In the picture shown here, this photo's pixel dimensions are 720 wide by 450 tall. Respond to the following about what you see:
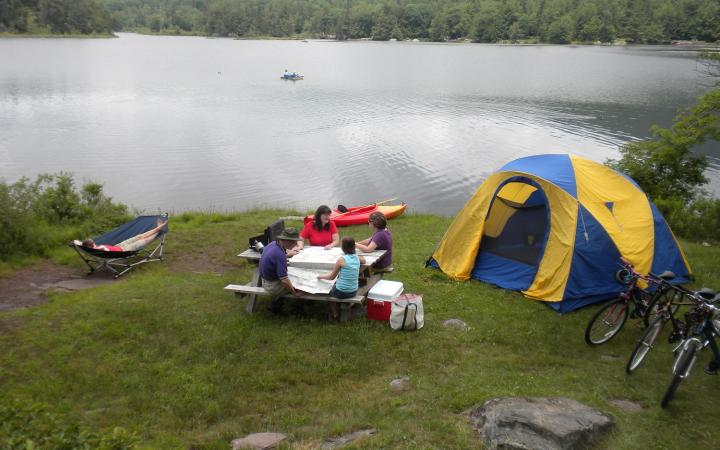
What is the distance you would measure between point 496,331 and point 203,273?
5491mm

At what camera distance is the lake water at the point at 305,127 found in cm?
2106

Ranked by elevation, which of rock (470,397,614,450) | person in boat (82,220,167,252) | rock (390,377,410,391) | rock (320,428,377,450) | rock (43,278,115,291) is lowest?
rock (43,278,115,291)

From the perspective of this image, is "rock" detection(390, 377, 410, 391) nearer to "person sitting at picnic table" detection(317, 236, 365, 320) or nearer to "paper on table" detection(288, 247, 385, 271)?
"person sitting at picnic table" detection(317, 236, 365, 320)

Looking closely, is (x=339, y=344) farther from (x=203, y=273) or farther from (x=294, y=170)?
(x=294, y=170)

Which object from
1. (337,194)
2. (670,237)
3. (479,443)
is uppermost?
(670,237)

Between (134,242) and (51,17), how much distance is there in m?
114

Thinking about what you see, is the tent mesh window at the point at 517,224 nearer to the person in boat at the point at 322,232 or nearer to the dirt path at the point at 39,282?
the person in boat at the point at 322,232

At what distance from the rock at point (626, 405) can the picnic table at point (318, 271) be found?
328cm

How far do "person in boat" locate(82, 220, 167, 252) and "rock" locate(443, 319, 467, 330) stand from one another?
6.05m

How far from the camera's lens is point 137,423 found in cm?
541

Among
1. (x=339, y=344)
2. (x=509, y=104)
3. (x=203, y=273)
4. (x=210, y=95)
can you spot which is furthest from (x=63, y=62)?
(x=339, y=344)

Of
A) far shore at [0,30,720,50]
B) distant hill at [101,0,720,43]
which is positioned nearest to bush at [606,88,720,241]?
far shore at [0,30,720,50]

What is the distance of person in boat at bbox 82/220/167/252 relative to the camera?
33.1 ft

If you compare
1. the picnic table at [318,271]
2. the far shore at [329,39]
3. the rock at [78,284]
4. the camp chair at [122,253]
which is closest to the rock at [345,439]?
the picnic table at [318,271]
